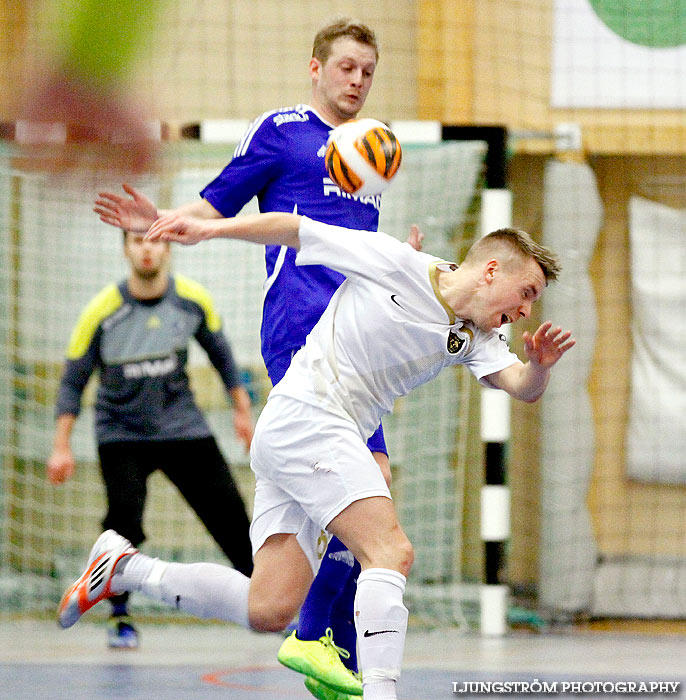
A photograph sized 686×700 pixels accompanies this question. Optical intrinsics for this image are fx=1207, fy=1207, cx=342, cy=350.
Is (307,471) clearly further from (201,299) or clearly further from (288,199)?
(201,299)

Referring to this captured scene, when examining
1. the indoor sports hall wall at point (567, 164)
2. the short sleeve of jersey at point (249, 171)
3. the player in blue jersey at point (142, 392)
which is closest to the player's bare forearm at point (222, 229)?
the short sleeve of jersey at point (249, 171)

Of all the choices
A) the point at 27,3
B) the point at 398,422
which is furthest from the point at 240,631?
the point at 27,3

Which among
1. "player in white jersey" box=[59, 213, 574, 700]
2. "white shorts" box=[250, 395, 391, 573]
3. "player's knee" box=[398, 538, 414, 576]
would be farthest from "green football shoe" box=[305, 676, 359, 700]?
"player's knee" box=[398, 538, 414, 576]

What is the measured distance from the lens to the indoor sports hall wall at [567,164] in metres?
7.76

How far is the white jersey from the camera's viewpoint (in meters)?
3.62

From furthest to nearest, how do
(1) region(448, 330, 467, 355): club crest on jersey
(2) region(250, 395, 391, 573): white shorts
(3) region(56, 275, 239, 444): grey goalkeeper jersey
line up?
1. (3) region(56, 275, 239, 444): grey goalkeeper jersey
2. (1) region(448, 330, 467, 355): club crest on jersey
3. (2) region(250, 395, 391, 573): white shorts

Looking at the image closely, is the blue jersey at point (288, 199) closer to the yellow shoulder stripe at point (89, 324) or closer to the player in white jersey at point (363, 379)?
the player in white jersey at point (363, 379)

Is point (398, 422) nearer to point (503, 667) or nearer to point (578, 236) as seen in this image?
point (578, 236)

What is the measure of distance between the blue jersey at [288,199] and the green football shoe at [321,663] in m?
0.92

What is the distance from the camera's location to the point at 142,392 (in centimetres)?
654

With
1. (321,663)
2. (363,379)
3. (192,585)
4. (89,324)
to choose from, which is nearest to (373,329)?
(363,379)

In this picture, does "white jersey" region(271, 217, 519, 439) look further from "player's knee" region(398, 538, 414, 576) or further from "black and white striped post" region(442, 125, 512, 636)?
"black and white striped post" region(442, 125, 512, 636)

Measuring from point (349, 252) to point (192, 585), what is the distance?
4.00 ft

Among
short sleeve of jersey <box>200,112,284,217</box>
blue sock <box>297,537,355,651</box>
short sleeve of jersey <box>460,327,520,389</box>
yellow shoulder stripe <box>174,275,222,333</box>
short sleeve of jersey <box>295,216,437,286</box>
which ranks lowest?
blue sock <box>297,537,355,651</box>
